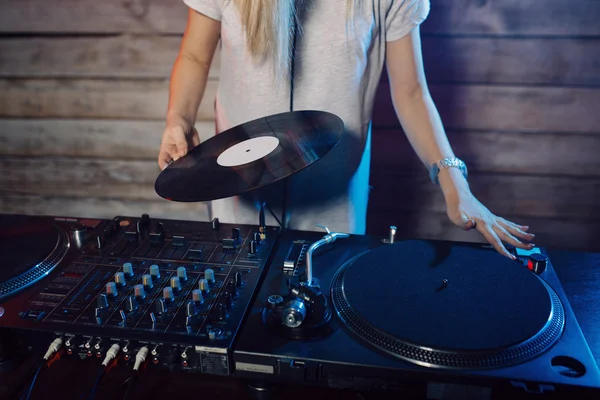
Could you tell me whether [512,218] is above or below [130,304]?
below

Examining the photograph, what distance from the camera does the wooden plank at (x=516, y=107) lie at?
6.73ft

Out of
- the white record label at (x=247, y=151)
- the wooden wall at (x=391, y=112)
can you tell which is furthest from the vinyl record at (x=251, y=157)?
the wooden wall at (x=391, y=112)

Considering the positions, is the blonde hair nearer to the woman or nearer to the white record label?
the woman

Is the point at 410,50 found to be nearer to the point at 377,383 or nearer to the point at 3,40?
the point at 377,383

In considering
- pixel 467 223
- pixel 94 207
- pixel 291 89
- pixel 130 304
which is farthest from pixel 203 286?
pixel 94 207

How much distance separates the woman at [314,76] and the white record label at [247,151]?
6.3 inches

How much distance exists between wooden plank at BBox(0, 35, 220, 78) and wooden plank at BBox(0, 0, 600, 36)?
48 millimetres

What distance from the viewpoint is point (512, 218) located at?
2309 millimetres

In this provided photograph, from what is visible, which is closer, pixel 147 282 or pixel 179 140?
pixel 147 282

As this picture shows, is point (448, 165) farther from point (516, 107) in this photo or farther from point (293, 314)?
point (516, 107)

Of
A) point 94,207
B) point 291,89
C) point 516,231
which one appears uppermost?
point 291,89

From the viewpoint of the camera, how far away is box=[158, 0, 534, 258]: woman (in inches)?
51.1

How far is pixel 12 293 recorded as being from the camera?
95 centimetres

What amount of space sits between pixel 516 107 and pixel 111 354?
1.88m
